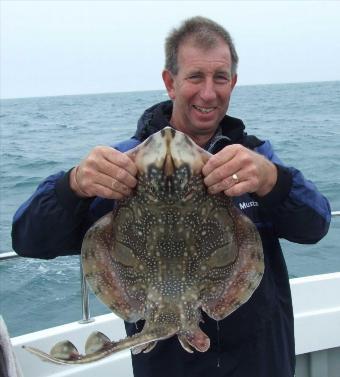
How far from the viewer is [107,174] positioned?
190cm

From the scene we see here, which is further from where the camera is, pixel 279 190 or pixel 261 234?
pixel 261 234

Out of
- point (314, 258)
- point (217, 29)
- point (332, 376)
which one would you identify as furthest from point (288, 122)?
point (217, 29)

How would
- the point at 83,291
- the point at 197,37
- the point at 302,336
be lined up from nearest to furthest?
the point at 197,37, the point at 83,291, the point at 302,336

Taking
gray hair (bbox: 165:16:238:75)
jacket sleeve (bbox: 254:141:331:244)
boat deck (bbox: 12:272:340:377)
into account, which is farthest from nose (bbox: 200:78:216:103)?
boat deck (bbox: 12:272:340:377)

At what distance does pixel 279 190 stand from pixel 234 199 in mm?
371

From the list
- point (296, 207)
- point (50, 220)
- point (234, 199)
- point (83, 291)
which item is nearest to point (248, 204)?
point (234, 199)

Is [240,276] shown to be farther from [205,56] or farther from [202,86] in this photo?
[205,56]

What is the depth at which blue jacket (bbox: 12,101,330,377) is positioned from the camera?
7.30 feet

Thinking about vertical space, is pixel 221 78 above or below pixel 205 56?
below

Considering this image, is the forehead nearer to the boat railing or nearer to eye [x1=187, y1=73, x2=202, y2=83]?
eye [x1=187, y1=73, x2=202, y2=83]

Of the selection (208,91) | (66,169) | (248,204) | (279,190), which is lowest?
(66,169)

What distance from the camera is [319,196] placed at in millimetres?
2303

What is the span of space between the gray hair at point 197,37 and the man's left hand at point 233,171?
855mm

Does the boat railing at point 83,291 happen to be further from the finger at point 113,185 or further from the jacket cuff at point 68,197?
the finger at point 113,185
